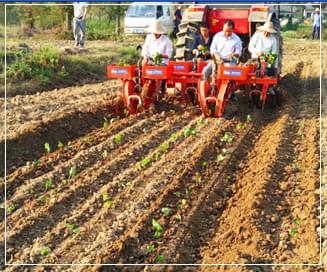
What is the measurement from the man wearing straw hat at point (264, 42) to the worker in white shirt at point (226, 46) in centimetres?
32

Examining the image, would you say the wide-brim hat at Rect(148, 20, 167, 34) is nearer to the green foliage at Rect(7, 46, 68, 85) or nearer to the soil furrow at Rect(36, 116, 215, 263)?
the soil furrow at Rect(36, 116, 215, 263)

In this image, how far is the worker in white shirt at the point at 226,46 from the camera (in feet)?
32.2

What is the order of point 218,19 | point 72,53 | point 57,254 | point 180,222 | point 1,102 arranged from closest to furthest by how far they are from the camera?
point 57,254
point 180,222
point 1,102
point 218,19
point 72,53

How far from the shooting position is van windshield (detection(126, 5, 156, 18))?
17641 millimetres

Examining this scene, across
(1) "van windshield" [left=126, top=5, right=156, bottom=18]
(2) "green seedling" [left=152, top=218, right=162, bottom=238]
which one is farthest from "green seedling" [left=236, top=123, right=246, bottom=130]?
(1) "van windshield" [left=126, top=5, right=156, bottom=18]

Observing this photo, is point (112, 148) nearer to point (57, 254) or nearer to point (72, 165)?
point (72, 165)

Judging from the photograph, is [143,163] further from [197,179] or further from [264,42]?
[264,42]

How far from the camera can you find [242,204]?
19.8 ft

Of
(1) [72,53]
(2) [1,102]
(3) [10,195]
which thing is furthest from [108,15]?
(3) [10,195]

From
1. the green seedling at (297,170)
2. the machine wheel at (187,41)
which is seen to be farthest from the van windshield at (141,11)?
the green seedling at (297,170)

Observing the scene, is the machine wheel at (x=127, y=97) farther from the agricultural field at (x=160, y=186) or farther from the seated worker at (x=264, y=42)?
the seated worker at (x=264, y=42)

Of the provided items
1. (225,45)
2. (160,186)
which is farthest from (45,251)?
(225,45)

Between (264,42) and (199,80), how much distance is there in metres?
1.40

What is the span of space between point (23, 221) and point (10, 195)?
71cm
